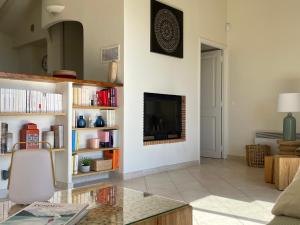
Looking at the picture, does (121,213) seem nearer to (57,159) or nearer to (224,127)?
(57,159)

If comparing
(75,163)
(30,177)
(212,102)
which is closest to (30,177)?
(30,177)

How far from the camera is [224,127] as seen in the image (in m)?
6.86

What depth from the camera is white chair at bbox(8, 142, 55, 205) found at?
1929 mm

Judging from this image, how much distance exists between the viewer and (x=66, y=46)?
22.7ft

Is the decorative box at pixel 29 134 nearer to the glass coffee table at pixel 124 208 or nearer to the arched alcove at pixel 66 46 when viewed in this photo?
the glass coffee table at pixel 124 208

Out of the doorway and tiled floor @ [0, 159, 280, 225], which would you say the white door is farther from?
tiled floor @ [0, 159, 280, 225]

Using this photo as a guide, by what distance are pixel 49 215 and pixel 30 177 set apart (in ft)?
1.55

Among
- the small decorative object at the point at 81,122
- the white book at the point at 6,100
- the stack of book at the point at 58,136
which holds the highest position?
the white book at the point at 6,100

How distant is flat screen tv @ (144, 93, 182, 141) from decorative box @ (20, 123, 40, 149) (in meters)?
1.85

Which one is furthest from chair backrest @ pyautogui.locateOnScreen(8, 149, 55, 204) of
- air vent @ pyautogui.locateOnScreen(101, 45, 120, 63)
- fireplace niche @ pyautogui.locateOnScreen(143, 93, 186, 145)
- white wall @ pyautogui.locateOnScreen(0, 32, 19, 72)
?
white wall @ pyautogui.locateOnScreen(0, 32, 19, 72)

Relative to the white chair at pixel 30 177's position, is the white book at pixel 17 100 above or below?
above

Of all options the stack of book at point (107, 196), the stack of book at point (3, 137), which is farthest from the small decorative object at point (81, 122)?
the stack of book at point (107, 196)

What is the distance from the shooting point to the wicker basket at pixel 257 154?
5.91m

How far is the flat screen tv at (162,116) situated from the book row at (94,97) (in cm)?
64
